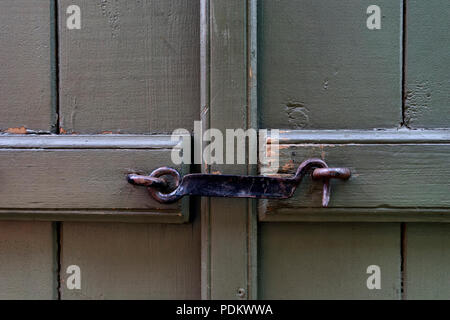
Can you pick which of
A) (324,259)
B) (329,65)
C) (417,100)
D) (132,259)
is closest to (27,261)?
(132,259)

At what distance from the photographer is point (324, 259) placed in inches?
20.2

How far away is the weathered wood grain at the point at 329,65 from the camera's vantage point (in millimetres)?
496

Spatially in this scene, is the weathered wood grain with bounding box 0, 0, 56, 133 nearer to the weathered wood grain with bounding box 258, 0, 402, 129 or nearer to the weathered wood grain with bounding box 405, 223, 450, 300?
the weathered wood grain with bounding box 258, 0, 402, 129

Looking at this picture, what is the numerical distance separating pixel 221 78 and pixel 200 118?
0.25 ft

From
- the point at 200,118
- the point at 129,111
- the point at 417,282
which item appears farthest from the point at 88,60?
the point at 417,282

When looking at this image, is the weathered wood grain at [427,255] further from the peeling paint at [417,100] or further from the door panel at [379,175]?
the peeling paint at [417,100]

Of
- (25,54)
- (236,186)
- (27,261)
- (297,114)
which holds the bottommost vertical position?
(27,261)

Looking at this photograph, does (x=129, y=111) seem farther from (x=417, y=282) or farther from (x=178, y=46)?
(x=417, y=282)

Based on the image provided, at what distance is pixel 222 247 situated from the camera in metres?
0.49

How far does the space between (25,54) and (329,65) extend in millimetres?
528

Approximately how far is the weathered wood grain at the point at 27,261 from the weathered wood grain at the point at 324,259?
378 mm

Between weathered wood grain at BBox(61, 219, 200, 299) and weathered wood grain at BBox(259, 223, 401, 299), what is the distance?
13 cm

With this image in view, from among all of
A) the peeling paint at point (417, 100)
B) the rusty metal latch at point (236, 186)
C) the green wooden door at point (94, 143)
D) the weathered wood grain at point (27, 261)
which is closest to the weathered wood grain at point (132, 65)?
the green wooden door at point (94, 143)

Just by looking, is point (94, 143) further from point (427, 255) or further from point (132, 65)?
point (427, 255)
